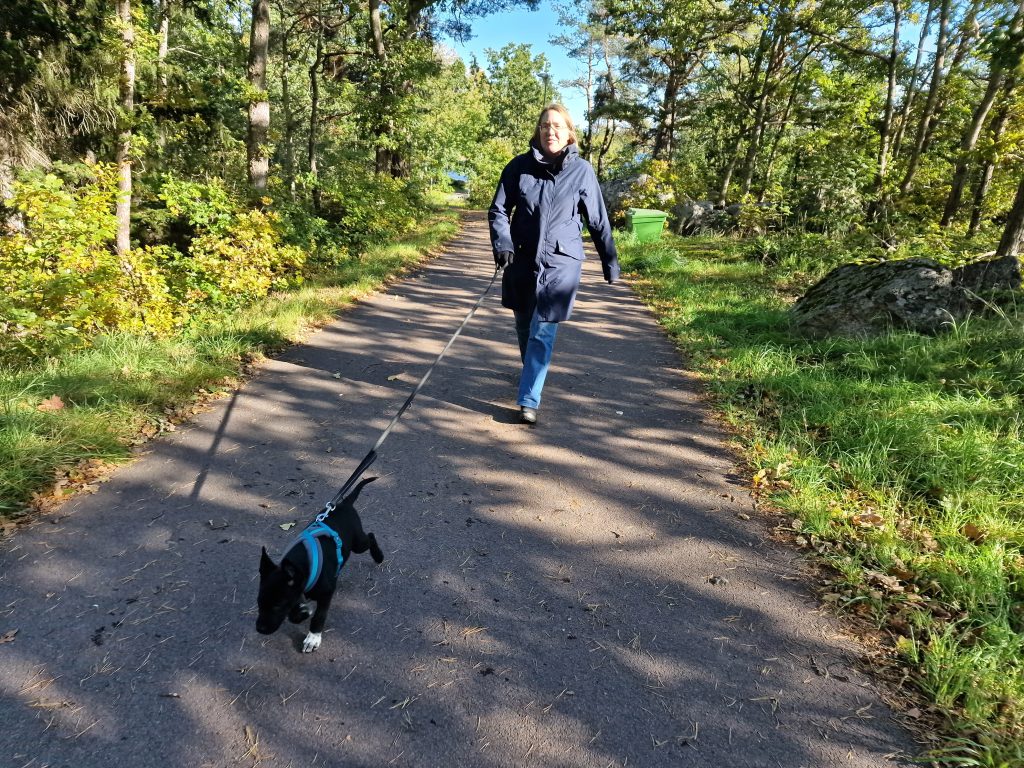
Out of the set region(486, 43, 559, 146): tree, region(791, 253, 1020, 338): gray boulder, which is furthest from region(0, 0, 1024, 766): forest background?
region(486, 43, 559, 146): tree

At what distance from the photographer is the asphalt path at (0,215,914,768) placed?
1781 mm

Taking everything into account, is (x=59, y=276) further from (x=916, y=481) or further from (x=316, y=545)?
(x=916, y=481)

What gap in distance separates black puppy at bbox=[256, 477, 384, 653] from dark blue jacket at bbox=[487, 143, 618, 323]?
227 centimetres

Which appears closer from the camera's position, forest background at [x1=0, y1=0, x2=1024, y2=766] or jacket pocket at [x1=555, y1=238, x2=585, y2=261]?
forest background at [x1=0, y1=0, x2=1024, y2=766]

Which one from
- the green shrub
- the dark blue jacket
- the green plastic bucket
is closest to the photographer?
the dark blue jacket

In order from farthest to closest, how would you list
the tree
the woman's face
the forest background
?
1. the tree
2. the woman's face
3. the forest background

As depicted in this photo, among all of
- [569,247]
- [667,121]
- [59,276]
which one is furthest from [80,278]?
[667,121]

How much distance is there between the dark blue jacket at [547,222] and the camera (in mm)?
3785

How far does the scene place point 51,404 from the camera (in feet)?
11.7

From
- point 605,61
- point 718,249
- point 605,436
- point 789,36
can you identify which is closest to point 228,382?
point 605,436

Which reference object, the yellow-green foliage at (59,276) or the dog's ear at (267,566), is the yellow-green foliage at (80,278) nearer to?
the yellow-green foliage at (59,276)

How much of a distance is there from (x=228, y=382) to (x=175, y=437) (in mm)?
997

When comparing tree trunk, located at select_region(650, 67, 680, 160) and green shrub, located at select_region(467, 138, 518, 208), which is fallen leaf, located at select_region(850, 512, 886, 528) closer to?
tree trunk, located at select_region(650, 67, 680, 160)

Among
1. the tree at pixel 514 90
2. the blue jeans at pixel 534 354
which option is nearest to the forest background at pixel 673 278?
the blue jeans at pixel 534 354
